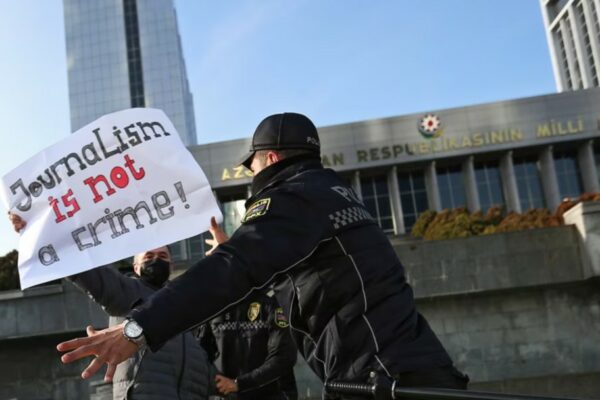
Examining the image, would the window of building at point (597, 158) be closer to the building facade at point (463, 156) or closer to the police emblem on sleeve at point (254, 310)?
the building facade at point (463, 156)

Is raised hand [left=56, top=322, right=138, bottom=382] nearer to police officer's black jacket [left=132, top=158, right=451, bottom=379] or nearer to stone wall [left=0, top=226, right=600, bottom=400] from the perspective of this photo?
police officer's black jacket [left=132, top=158, right=451, bottom=379]

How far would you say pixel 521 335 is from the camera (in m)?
13.1

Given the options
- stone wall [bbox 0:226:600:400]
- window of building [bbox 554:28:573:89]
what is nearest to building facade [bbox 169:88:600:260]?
stone wall [bbox 0:226:600:400]

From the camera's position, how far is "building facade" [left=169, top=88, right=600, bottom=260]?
4803 centimetres

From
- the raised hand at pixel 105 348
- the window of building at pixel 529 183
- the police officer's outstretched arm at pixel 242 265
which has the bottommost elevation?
the raised hand at pixel 105 348

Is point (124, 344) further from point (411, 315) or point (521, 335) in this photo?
point (521, 335)

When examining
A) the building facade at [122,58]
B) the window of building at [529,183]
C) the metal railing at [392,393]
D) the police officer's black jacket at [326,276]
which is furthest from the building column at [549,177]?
the building facade at [122,58]

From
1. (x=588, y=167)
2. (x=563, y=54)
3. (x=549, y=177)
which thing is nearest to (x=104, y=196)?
(x=549, y=177)

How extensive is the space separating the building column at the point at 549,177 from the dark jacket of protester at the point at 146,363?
47.2m

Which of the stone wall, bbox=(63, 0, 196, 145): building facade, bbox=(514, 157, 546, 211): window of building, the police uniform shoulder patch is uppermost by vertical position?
bbox=(63, 0, 196, 145): building facade

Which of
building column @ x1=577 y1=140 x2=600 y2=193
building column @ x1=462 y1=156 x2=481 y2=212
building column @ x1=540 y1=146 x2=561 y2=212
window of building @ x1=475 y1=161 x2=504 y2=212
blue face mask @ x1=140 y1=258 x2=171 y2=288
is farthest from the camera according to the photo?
window of building @ x1=475 y1=161 x2=504 y2=212

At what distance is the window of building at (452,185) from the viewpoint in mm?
49969

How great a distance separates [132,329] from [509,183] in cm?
4976

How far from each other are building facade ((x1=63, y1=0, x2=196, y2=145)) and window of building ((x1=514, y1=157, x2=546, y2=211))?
66874 mm
